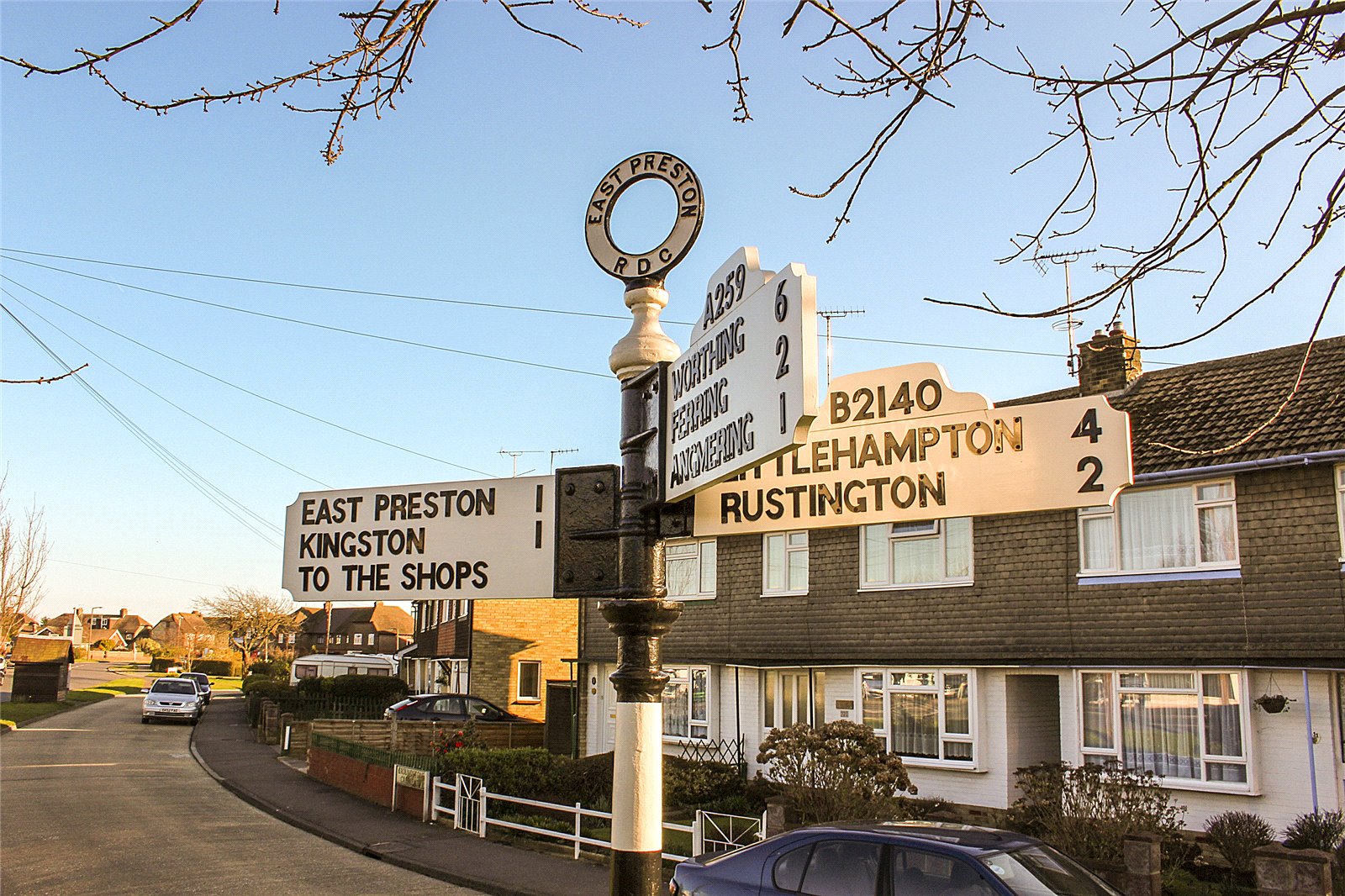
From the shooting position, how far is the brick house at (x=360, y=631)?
94.9 meters

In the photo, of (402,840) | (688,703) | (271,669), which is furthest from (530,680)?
(271,669)

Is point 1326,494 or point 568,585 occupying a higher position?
point 1326,494

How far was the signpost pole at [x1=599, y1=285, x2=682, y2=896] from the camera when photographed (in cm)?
342

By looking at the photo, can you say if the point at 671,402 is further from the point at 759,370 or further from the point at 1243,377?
the point at 1243,377

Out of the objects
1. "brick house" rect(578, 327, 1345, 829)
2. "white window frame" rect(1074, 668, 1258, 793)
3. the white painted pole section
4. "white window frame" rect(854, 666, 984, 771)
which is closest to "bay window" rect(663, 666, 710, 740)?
"brick house" rect(578, 327, 1345, 829)

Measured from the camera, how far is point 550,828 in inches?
647

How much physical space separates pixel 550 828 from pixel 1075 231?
46.1ft

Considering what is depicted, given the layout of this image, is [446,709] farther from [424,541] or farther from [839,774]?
[424,541]

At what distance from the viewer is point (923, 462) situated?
3750 mm

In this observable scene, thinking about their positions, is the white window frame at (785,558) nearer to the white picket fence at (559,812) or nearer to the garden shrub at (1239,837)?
the white picket fence at (559,812)

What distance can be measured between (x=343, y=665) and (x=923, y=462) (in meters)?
53.7

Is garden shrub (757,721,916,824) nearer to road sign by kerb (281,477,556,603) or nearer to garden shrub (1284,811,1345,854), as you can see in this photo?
garden shrub (1284,811,1345,854)

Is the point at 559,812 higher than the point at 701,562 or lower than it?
lower

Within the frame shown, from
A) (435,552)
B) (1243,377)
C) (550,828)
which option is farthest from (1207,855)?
(435,552)
